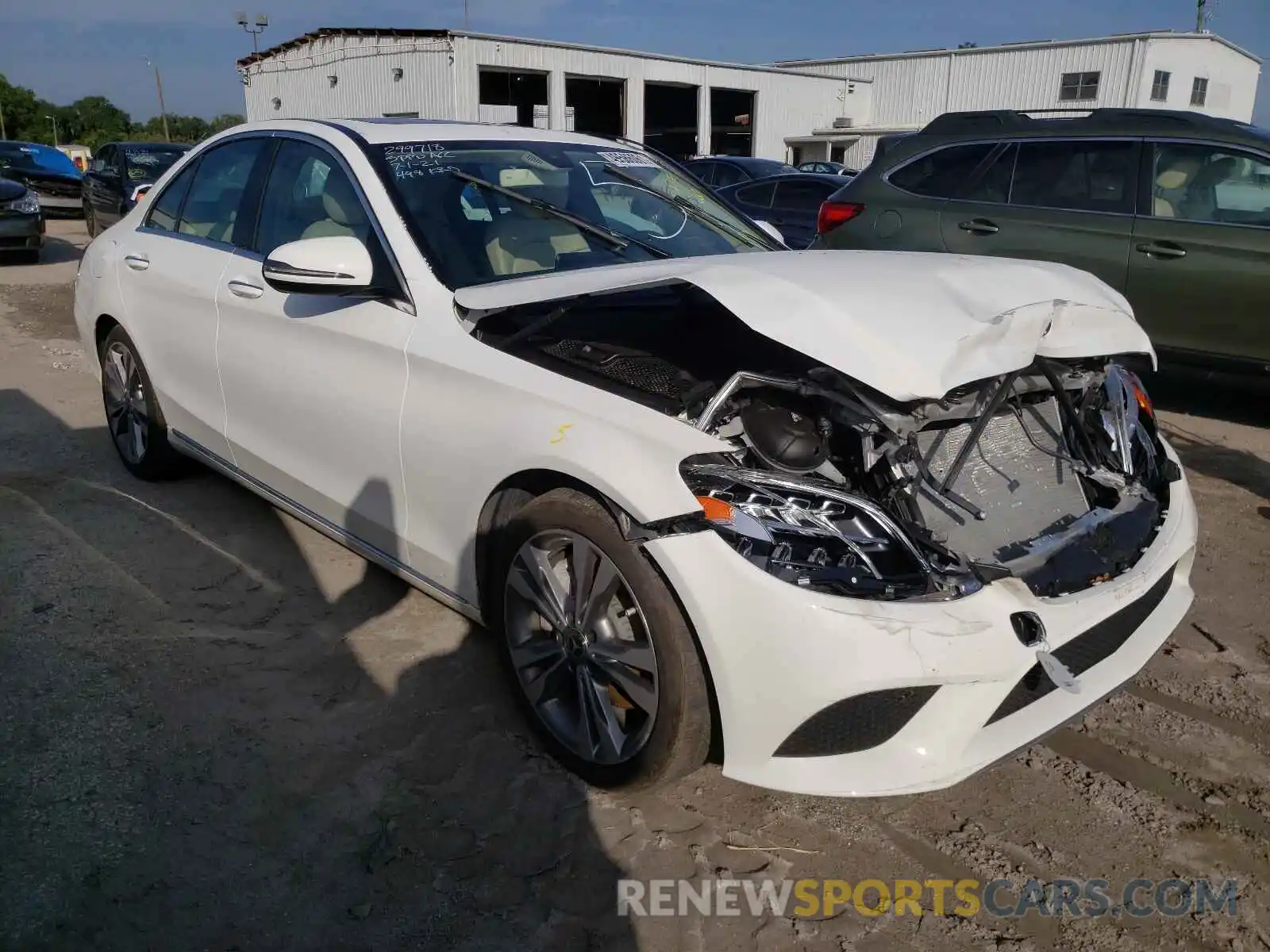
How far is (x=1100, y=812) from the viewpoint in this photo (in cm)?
265

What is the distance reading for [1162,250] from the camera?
234 inches

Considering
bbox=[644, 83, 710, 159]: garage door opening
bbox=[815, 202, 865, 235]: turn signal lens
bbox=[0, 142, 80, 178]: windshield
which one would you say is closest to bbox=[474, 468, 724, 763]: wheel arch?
bbox=[815, 202, 865, 235]: turn signal lens

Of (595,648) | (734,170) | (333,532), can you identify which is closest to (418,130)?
(333,532)

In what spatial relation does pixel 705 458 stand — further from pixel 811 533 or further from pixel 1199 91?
pixel 1199 91

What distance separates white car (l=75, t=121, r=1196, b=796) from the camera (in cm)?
227

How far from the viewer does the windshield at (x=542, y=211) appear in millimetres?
3279

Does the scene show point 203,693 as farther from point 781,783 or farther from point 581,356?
point 781,783

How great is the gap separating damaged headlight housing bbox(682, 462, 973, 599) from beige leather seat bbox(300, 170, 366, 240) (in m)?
1.69

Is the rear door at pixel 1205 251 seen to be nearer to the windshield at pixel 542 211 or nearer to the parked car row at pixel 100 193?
the windshield at pixel 542 211

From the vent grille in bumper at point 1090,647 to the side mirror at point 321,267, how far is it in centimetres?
218

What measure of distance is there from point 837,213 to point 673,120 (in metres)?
33.5

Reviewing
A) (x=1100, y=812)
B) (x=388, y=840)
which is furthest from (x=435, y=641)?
(x=1100, y=812)

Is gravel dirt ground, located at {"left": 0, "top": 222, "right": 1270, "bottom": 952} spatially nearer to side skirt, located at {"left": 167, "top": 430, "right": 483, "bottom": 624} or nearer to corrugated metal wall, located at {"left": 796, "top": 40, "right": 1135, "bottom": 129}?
side skirt, located at {"left": 167, "top": 430, "right": 483, "bottom": 624}

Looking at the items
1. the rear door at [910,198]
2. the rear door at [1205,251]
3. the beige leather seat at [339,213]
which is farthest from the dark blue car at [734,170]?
the beige leather seat at [339,213]
